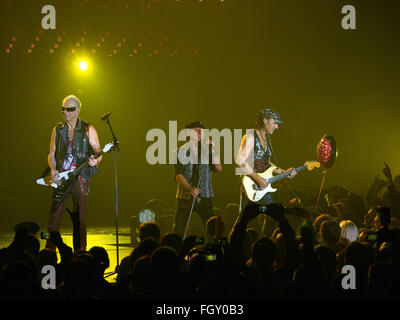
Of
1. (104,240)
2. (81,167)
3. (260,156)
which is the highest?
(260,156)

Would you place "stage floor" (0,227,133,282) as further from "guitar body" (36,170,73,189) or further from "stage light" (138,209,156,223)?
"guitar body" (36,170,73,189)

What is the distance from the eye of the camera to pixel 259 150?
21.7 ft

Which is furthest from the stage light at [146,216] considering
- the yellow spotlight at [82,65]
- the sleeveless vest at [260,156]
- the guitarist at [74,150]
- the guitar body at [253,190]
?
the yellow spotlight at [82,65]

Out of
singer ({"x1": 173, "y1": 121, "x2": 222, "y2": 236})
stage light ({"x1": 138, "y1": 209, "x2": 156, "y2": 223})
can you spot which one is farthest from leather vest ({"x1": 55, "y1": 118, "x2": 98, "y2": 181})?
stage light ({"x1": 138, "y1": 209, "x2": 156, "y2": 223})

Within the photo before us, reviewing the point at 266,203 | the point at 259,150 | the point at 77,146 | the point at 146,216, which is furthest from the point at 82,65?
the point at 266,203

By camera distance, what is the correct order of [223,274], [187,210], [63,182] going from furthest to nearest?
[187,210], [63,182], [223,274]

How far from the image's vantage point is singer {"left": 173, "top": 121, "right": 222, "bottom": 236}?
6.84 meters

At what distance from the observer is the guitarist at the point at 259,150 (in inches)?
257

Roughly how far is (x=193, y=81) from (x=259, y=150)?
25.1 feet

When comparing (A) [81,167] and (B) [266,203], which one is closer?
(A) [81,167]

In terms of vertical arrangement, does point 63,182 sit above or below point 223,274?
above

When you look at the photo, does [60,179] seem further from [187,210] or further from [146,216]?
[146,216]

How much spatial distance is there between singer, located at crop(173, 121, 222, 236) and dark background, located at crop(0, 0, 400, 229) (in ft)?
17.9
